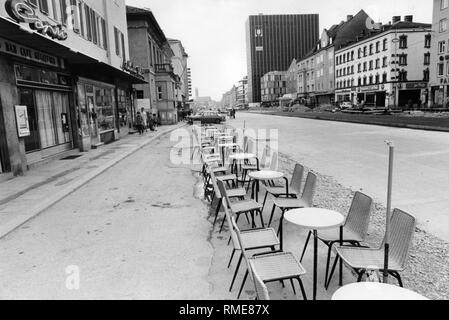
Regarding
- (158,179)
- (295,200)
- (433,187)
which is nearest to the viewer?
(295,200)

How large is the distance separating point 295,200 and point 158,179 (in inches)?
229

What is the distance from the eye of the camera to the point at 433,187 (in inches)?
345

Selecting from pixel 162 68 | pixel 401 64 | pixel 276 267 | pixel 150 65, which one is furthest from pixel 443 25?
pixel 276 267

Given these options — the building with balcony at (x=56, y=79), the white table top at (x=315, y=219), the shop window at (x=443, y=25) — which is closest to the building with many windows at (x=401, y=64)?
the shop window at (x=443, y=25)

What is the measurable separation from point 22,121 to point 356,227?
11385 millimetres

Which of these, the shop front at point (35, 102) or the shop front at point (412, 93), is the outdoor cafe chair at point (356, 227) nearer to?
the shop front at point (35, 102)

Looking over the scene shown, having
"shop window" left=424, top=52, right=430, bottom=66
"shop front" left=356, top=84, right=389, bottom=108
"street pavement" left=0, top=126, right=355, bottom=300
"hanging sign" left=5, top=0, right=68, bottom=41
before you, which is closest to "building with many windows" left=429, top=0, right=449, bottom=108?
"shop window" left=424, top=52, right=430, bottom=66

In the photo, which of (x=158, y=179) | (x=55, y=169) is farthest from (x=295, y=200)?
(x=55, y=169)

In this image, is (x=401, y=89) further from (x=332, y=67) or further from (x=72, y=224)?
(x=72, y=224)

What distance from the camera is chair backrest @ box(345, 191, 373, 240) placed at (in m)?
4.61

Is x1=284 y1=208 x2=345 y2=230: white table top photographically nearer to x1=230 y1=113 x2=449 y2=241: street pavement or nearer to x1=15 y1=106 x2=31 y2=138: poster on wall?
x1=230 y1=113 x2=449 y2=241: street pavement

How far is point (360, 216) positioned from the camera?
187 inches

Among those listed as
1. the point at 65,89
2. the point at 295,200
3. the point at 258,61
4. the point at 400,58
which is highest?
the point at 258,61

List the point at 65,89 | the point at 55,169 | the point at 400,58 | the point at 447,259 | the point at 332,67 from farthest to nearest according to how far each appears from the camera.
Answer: the point at 332,67 < the point at 400,58 < the point at 65,89 < the point at 55,169 < the point at 447,259
